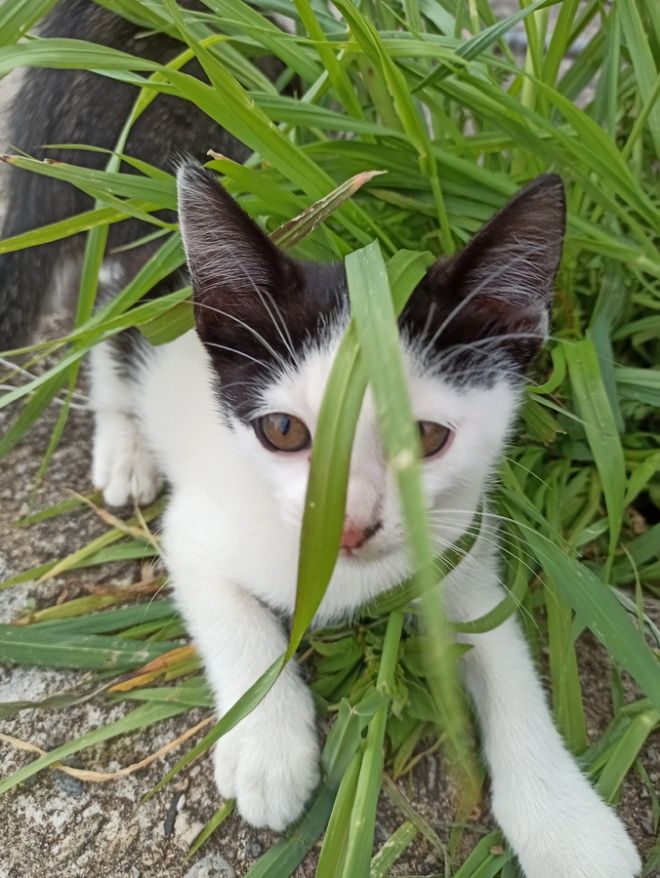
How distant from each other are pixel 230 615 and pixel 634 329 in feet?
2.78

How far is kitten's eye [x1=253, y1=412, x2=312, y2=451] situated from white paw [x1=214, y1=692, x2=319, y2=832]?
0.38m

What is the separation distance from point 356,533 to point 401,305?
228 mm

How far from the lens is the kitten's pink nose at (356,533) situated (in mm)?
716

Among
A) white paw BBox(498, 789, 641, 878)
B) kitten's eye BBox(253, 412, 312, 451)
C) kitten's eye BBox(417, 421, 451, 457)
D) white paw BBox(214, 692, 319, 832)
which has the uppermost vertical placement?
kitten's eye BBox(417, 421, 451, 457)

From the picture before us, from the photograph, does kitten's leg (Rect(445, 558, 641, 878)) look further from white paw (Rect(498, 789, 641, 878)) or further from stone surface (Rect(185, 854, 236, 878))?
stone surface (Rect(185, 854, 236, 878))

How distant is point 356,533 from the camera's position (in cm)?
72

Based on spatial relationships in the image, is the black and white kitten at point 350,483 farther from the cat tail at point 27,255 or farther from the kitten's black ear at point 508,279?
the cat tail at point 27,255

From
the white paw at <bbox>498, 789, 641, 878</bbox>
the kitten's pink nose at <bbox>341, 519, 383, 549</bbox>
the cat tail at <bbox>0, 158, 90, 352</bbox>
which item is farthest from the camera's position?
the cat tail at <bbox>0, 158, 90, 352</bbox>

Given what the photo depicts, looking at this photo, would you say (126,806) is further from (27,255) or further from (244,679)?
→ (27,255)

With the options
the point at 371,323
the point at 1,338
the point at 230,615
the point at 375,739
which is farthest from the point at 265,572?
the point at 1,338

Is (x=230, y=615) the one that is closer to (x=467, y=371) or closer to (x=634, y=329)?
(x=467, y=371)

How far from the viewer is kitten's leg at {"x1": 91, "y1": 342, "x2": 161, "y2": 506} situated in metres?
1.29

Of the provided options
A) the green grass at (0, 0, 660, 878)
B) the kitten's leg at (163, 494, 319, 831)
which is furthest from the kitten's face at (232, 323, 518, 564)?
the kitten's leg at (163, 494, 319, 831)

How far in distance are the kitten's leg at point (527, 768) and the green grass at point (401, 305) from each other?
0.13ft
